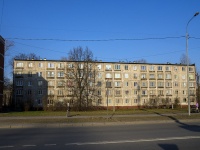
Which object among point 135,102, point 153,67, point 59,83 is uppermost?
point 153,67

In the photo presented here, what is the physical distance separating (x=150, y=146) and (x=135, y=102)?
68.8m

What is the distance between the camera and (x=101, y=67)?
7725 cm

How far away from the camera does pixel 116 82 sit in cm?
7806

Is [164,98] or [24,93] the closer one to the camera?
[24,93]

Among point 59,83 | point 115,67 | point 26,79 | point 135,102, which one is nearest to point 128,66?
point 115,67

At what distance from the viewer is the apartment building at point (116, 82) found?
74625mm

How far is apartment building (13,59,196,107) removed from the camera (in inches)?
2938

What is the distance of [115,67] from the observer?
7856 cm

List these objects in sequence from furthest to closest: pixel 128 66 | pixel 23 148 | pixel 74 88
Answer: pixel 128 66, pixel 74 88, pixel 23 148

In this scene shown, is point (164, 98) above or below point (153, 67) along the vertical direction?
below

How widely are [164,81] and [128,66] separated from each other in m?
12.3

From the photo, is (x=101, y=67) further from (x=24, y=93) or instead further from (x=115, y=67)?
(x=24, y=93)

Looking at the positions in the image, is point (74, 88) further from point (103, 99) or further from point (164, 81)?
point (164, 81)

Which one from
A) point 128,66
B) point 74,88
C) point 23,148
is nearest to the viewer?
point 23,148
